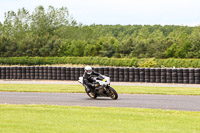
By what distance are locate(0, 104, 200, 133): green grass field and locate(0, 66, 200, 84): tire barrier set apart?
15424mm

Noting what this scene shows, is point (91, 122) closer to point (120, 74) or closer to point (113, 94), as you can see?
point (113, 94)

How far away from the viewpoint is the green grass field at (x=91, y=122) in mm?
9758

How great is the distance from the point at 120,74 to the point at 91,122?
20195 millimetres

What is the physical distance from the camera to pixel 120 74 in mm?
31125

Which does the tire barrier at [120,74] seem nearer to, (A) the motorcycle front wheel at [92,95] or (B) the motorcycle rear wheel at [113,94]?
(A) the motorcycle front wheel at [92,95]

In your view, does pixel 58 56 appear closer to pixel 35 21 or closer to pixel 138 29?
pixel 35 21

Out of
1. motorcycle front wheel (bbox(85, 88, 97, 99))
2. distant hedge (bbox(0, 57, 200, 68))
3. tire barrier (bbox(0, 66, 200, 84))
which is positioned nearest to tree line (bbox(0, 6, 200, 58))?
distant hedge (bbox(0, 57, 200, 68))

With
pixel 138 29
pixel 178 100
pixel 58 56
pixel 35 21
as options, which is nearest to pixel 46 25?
pixel 35 21

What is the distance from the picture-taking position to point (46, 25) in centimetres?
10075

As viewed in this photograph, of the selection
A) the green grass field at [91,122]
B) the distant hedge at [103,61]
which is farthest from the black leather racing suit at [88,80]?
the distant hedge at [103,61]

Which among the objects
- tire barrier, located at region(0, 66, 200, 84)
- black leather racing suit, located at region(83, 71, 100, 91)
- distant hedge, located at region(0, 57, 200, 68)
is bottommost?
distant hedge, located at region(0, 57, 200, 68)

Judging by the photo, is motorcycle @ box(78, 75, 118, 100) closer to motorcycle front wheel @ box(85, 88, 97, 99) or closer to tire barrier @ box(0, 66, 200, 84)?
motorcycle front wheel @ box(85, 88, 97, 99)

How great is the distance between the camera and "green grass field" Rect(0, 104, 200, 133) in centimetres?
976

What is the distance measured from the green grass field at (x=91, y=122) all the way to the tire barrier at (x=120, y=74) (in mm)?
15424
